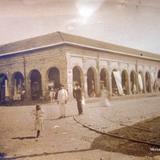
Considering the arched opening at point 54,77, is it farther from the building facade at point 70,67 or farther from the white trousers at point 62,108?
the white trousers at point 62,108

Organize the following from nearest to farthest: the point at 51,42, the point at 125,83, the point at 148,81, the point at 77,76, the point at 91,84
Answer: the point at 51,42, the point at 91,84, the point at 77,76, the point at 125,83, the point at 148,81

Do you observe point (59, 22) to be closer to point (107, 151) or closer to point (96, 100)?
point (96, 100)

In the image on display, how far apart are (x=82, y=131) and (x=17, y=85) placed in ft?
3.06

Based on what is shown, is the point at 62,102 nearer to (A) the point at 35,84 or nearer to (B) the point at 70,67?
(A) the point at 35,84

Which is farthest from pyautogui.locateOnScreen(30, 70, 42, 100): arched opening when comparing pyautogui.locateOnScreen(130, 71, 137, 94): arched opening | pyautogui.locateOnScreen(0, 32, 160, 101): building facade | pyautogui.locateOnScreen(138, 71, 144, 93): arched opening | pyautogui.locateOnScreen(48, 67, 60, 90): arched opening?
pyautogui.locateOnScreen(138, 71, 144, 93): arched opening

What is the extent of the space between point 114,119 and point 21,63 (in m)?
1.36

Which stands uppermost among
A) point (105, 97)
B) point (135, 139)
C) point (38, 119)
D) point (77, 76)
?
point (77, 76)

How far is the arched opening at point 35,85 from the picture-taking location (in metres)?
2.92

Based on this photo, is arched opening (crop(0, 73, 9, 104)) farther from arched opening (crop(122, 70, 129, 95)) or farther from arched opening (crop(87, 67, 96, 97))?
arched opening (crop(122, 70, 129, 95))

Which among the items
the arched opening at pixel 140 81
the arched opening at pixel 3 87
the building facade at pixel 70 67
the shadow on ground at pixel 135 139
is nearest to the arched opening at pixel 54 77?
the building facade at pixel 70 67

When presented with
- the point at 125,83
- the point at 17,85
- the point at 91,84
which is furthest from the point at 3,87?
the point at 125,83

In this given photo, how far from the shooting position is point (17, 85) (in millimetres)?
3053

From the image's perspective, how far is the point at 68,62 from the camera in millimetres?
3275

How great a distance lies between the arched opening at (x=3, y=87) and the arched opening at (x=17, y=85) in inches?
3.2
